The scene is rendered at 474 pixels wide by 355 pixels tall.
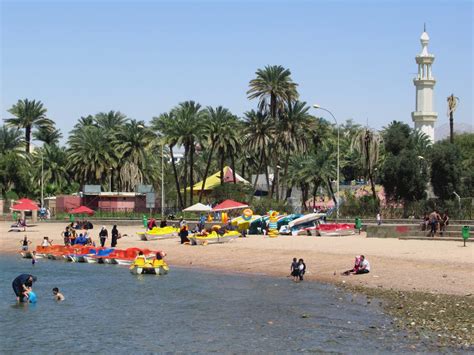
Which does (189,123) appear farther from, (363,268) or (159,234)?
(363,268)

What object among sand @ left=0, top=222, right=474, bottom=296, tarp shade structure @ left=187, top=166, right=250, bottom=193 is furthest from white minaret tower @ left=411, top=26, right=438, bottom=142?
sand @ left=0, top=222, right=474, bottom=296

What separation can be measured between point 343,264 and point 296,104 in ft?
142

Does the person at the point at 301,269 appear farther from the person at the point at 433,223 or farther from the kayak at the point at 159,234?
the kayak at the point at 159,234

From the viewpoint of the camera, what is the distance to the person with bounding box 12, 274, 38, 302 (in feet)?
99.6

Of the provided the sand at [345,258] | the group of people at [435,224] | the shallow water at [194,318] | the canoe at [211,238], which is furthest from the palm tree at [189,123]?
the shallow water at [194,318]

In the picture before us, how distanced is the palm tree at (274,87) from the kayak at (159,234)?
28.4 meters

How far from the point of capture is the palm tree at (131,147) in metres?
83.3

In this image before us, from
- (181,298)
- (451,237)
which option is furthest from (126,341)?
(451,237)

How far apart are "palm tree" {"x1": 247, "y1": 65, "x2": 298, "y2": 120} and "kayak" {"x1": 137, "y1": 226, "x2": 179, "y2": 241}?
93.0 feet

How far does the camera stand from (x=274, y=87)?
77.4 m

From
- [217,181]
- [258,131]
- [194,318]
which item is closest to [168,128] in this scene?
[258,131]

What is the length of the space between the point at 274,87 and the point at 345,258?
40.9m

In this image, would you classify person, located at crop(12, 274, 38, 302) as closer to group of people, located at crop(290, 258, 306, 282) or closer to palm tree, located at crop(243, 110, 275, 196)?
group of people, located at crop(290, 258, 306, 282)

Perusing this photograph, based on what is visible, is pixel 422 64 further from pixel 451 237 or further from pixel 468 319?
pixel 468 319
